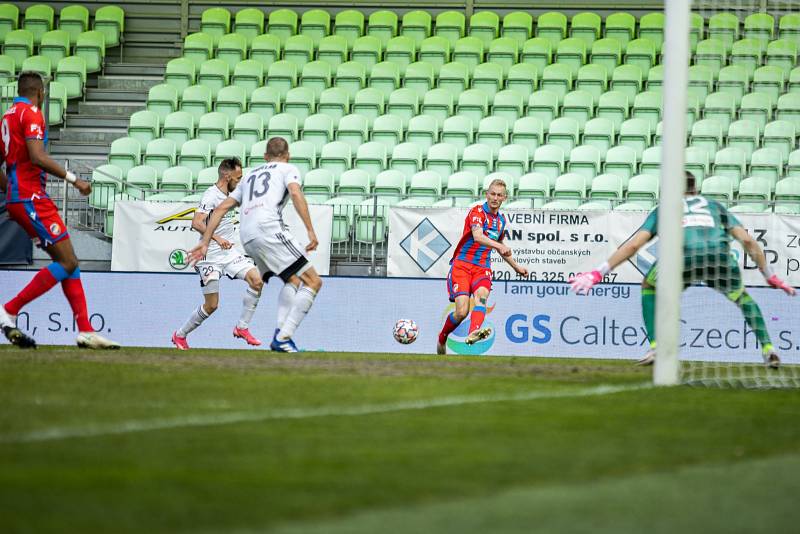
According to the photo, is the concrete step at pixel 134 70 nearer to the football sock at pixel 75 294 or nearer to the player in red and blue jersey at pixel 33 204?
the player in red and blue jersey at pixel 33 204

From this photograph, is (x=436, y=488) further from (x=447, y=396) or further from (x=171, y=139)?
(x=171, y=139)

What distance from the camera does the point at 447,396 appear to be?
730 cm

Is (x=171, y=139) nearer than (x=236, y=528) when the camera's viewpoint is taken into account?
No

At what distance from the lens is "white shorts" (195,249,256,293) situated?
46.0 ft

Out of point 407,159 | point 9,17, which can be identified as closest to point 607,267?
point 407,159

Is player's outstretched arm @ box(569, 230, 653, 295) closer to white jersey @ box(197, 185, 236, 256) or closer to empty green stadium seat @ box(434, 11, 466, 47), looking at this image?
white jersey @ box(197, 185, 236, 256)

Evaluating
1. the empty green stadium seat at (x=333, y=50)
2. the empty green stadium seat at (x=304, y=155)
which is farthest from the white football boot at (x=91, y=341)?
the empty green stadium seat at (x=333, y=50)

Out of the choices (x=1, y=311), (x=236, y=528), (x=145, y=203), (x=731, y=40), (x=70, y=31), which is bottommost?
(x=236, y=528)

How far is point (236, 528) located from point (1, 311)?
316 inches

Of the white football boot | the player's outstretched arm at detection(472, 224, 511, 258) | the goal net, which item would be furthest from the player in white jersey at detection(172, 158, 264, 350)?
the goal net

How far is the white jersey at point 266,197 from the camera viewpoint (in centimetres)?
1123

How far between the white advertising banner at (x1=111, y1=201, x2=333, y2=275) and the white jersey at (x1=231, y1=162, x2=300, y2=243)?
18.1 ft

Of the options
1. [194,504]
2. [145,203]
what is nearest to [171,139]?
[145,203]

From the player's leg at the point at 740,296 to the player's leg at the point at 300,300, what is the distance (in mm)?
3568
